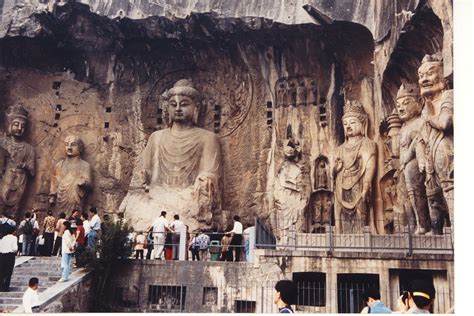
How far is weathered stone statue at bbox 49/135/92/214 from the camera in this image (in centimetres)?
1585

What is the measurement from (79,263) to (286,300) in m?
6.89

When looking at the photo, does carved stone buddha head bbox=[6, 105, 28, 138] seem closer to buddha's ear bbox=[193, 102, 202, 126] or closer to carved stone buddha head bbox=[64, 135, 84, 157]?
carved stone buddha head bbox=[64, 135, 84, 157]

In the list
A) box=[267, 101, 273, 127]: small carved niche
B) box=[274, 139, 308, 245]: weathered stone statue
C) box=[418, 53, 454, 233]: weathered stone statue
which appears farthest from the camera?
box=[267, 101, 273, 127]: small carved niche

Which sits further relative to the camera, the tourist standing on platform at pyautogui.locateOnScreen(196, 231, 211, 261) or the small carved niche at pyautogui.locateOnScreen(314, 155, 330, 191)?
the small carved niche at pyautogui.locateOnScreen(314, 155, 330, 191)

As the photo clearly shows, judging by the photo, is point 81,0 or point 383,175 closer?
point 383,175

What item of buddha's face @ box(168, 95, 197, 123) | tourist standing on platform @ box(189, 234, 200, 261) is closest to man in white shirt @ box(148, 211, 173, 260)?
tourist standing on platform @ box(189, 234, 200, 261)

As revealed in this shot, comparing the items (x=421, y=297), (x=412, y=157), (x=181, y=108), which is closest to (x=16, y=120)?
(x=181, y=108)

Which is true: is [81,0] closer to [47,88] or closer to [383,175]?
[47,88]

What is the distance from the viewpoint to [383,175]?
45.4ft

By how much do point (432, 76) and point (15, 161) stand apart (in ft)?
34.3

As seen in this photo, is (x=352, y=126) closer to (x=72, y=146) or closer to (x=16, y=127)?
(x=72, y=146)

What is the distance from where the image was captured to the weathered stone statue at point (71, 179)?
1585 cm

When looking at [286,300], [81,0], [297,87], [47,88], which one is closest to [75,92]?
[47,88]

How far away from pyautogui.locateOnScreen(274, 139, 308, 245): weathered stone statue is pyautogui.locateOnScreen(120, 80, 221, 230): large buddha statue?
4.89 feet
